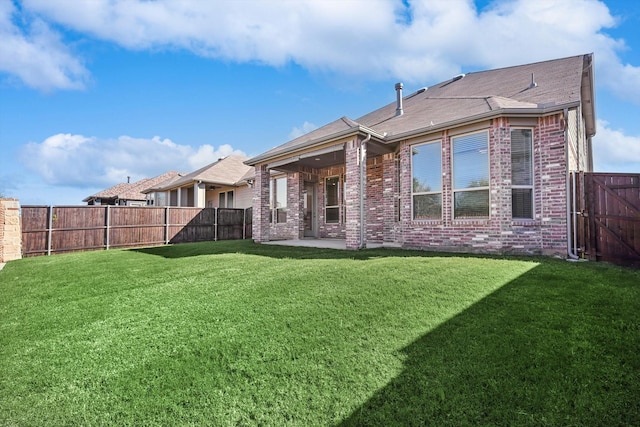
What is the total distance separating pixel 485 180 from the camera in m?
7.29

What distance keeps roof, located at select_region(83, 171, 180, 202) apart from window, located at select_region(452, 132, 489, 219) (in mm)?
27091

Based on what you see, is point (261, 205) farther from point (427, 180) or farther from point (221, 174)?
point (221, 174)

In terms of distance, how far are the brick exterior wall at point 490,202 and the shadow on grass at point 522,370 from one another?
134 inches

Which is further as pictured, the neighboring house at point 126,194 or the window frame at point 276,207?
the neighboring house at point 126,194

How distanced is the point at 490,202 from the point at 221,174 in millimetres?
17068

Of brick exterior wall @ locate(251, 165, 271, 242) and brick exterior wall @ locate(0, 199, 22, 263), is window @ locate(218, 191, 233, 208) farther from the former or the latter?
brick exterior wall @ locate(0, 199, 22, 263)

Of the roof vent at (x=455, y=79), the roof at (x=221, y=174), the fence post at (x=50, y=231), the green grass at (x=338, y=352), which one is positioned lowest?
the green grass at (x=338, y=352)

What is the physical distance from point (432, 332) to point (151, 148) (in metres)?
80.8

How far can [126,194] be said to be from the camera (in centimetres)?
2989

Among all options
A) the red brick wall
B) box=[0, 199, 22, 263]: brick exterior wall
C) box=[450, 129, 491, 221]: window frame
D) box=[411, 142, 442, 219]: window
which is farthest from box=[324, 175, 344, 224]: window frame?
box=[0, 199, 22, 263]: brick exterior wall

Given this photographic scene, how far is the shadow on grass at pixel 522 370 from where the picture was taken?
2.01 m

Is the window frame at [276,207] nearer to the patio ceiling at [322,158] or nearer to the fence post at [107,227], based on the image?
the patio ceiling at [322,158]

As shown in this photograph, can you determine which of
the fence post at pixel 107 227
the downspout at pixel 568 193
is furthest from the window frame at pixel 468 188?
the fence post at pixel 107 227

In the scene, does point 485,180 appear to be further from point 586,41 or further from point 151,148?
point 151,148
